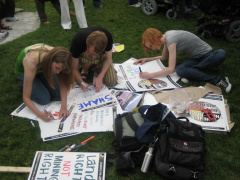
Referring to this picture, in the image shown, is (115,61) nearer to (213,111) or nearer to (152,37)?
(152,37)

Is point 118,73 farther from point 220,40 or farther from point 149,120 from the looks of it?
point 220,40

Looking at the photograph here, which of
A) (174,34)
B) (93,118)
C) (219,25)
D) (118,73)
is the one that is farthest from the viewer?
(219,25)

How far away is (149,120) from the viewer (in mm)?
1679

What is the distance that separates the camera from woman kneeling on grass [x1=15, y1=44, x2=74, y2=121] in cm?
164

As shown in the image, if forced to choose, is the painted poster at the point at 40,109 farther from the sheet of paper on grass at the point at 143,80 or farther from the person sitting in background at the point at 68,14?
the person sitting in background at the point at 68,14

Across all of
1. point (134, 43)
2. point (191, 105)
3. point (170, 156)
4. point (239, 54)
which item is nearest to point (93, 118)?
point (170, 156)

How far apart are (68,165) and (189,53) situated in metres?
1.96

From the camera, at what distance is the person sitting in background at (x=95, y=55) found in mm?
1815

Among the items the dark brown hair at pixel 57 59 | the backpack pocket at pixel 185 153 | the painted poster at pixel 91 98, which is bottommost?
the painted poster at pixel 91 98

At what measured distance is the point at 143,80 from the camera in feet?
8.21

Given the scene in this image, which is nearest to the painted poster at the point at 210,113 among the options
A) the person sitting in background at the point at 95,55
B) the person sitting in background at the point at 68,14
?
the person sitting in background at the point at 95,55

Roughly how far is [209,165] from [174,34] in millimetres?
1516

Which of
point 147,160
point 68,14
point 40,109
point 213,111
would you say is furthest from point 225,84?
point 68,14

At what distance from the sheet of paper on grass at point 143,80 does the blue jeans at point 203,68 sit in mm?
133
